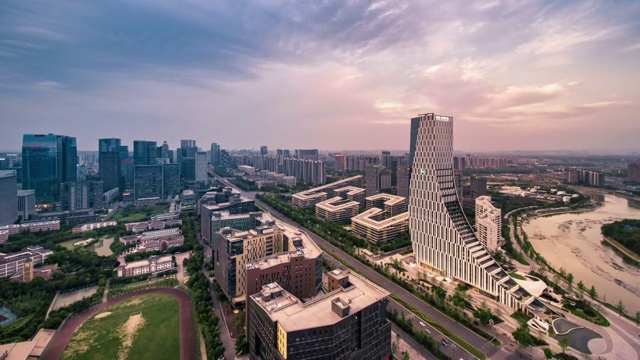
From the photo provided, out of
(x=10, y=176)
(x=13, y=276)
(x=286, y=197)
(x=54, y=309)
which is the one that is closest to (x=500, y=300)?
(x=54, y=309)

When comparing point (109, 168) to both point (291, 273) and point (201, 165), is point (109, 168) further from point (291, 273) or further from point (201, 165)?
point (291, 273)

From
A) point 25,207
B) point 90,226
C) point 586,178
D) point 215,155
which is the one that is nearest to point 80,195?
point 25,207

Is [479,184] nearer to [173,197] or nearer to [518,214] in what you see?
[518,214]

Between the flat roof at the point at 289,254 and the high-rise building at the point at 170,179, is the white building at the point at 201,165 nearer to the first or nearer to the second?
the high-rise building at the point at 170,179

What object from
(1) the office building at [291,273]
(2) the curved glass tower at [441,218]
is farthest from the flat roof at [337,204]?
(1) the office building at [291,273]

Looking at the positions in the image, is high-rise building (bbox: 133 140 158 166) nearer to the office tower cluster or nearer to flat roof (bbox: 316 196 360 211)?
flat roof (bbox: 316 196 360 211)
